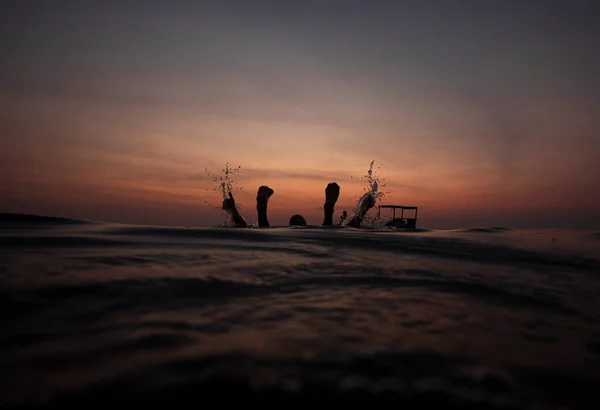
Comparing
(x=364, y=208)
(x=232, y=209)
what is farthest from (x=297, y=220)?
(x=364, y=208)

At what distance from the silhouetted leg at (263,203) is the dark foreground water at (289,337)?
17.6 meters

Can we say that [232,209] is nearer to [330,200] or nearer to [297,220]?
[297,220]

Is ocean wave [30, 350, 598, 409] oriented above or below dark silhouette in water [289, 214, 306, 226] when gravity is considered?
below

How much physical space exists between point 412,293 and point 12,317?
8.03 feet

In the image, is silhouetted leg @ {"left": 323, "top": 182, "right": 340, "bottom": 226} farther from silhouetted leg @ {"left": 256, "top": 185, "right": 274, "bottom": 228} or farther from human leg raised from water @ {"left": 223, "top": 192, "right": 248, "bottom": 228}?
human leg raised from water @ {"left": 223, "top": 192, "right": 248, "bottom": 228}

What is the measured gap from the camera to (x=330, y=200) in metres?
20.8

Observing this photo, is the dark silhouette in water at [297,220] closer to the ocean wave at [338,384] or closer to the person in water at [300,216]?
the person in water at [300,216]

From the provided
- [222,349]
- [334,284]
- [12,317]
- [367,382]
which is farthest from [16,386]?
[334,284]

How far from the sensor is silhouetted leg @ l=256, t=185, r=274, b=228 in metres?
21.1

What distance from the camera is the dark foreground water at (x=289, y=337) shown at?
1102mm

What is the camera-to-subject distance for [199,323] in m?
1.79

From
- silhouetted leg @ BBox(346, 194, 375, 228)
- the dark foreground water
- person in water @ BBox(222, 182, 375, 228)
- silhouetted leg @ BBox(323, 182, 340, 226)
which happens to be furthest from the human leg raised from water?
the dark foreground water

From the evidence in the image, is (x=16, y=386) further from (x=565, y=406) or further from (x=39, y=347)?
(x=565, y=406)

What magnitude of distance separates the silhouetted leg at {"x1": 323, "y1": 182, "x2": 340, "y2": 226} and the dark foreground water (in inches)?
674
